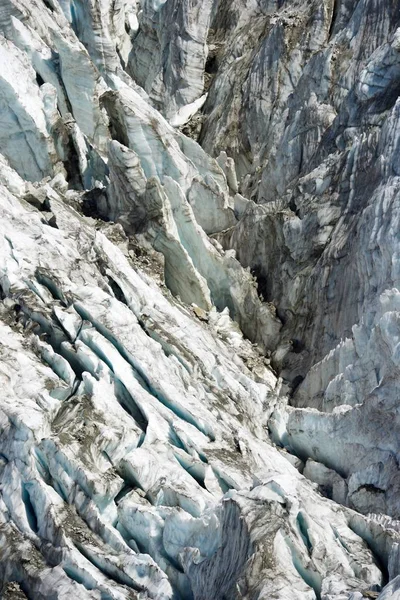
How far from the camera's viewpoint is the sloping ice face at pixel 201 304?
21.0 metres

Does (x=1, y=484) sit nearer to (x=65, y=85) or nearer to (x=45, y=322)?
(x=45, y=322)

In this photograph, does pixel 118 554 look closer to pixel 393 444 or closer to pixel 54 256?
pixel 393 444

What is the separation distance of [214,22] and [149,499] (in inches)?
1344

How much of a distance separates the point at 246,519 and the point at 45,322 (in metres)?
10.9

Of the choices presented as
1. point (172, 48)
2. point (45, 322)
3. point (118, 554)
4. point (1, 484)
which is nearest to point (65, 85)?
point (172, 48)

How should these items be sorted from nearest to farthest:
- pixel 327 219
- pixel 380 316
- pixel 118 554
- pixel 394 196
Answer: pixel 118 554 < pixel 380 316 < pixel 394 196 < pixel 327 219

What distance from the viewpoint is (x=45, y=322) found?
27.8 m

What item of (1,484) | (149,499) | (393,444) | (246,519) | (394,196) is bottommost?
(1,484)

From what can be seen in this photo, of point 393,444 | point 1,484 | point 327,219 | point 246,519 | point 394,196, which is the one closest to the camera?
point 246,519

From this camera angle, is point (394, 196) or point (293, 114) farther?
point (293, 114)

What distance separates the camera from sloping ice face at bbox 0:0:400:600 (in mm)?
20953

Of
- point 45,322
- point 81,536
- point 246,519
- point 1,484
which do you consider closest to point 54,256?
point 45,322

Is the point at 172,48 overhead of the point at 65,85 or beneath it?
overhead

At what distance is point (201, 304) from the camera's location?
116 feet
